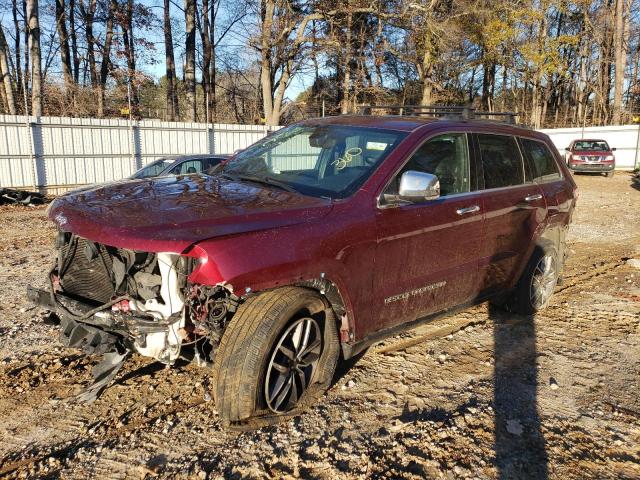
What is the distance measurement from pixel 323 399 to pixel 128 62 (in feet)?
94.2

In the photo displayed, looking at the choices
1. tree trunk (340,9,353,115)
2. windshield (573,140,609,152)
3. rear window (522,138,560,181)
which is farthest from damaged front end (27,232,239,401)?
tree trunk (340,9,353,115)

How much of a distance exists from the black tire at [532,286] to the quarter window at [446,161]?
1.44 meters

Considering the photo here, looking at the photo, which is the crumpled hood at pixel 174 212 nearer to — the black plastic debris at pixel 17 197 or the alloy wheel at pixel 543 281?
the alloy wheel at pixel 543 281

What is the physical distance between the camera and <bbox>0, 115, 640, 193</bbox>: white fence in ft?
49.6

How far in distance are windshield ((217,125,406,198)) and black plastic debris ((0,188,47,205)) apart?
11460 millimetres

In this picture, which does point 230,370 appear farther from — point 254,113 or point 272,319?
point 254,113

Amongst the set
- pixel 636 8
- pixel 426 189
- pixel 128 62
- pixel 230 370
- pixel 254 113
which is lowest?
pixel 230 370

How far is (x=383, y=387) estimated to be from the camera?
3.76m

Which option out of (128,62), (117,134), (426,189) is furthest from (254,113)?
(426,189)

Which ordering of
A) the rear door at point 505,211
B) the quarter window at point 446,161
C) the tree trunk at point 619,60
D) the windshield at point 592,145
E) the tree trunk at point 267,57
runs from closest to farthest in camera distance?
the quarter window at point 446,161
the rear door at point 505,211
the windshield at point 592,145
the tree trunk at point 267,57
the tree trunk at point 619,60

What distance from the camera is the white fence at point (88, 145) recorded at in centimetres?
1511

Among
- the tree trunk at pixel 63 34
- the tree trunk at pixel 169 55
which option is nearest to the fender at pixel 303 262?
the tree trunk at pixel 169 55

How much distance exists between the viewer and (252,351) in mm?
2918

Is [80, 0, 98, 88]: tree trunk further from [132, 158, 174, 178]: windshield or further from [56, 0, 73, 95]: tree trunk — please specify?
[132, 158, 174, 178]: windshield
